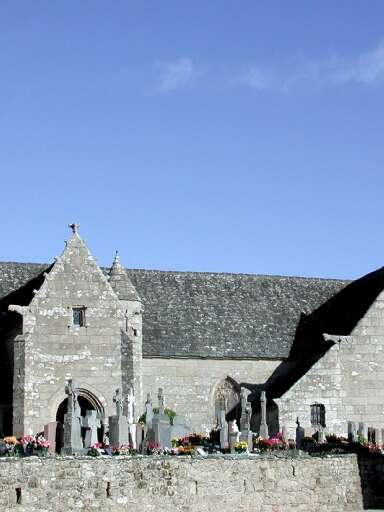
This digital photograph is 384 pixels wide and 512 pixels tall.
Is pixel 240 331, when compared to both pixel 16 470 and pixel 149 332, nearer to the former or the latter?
pixel 149 332

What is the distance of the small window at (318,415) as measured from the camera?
133ft

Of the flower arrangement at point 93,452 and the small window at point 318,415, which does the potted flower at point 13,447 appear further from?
the small window at point 318,415

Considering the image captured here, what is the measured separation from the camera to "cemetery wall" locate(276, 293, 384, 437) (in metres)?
40.3

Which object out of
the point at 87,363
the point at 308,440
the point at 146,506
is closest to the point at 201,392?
the point at 87,363

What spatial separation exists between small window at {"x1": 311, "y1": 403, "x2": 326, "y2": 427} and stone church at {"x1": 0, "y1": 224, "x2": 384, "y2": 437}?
48 mm

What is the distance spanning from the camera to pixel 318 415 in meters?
40.5

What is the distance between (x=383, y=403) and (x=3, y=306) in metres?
16.4

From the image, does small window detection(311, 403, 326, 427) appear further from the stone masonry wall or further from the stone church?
the stone masonry wall

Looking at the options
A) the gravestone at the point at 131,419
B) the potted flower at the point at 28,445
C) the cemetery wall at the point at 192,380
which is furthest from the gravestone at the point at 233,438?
the cemetery wall at the point at 192,380

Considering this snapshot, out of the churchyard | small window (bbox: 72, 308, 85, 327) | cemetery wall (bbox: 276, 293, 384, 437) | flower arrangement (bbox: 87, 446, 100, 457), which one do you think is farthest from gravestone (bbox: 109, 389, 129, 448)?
cemetery wall (bbox: 276, 293, 384, 437)

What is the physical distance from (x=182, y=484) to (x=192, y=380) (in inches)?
662

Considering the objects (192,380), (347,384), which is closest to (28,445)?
(192,380)

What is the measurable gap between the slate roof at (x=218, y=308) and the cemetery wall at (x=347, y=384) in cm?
354

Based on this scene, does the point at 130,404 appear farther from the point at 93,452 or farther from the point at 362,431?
the point at 93,452
